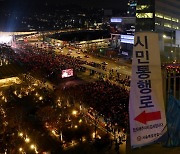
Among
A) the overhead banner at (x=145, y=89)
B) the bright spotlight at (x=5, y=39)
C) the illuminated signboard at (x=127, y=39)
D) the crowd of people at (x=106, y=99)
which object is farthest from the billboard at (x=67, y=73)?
the bright spotlight at (x=5, y=39)

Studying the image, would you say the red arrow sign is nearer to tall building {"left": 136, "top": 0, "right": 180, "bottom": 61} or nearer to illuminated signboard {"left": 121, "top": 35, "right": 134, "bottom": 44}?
illuminated signboard {"left": 121, "top": 35, "right": 134, "bottom": 44}

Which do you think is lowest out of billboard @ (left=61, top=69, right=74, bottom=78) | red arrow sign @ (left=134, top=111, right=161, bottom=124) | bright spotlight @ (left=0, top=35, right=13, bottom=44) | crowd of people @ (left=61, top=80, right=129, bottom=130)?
crowd of people @ (left=61, top=80, right=129, bottom=130)

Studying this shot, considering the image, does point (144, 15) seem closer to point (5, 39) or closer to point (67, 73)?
point (67, 73)

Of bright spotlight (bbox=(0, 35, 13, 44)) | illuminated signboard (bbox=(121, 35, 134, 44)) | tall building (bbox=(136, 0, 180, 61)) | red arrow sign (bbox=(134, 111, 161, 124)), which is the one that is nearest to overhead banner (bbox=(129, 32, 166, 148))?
red arrow sign (bbox=(134, 111, 161, 124))

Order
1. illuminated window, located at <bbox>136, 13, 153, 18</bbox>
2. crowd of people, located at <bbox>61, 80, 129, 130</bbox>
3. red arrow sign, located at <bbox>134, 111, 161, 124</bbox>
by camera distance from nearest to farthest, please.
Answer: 1. red arrow sign, located at <bbox>134, 111, 161, 124</bbox>
2. crowd of people, located at <bbox>61, 80, 129, 130</bbox>
3. illuminated window, located at <bbox>136, 13, 153, 18</bbox>

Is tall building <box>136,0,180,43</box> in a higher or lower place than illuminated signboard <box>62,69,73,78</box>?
higher

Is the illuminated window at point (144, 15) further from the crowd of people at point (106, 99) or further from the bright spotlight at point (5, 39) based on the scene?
the crowd of people at point (106, 99)

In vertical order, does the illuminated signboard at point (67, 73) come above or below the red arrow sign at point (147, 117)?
below

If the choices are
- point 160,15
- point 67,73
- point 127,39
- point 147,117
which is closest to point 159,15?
point 160,15
